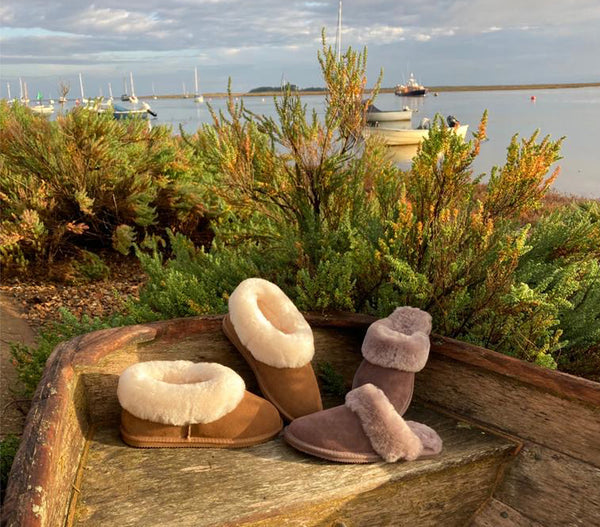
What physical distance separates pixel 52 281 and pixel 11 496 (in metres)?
4.65

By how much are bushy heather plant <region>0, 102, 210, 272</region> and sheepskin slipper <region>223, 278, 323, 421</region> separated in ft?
12.5

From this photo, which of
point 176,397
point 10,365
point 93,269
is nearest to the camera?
point 176,397

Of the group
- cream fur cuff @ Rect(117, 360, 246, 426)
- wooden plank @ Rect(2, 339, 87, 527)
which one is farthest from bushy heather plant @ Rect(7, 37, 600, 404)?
wooden plank @ Rect(2, 339, 87, 527)

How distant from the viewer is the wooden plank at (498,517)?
2.15 meters

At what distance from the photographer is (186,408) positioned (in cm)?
198

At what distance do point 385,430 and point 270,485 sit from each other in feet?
1.51

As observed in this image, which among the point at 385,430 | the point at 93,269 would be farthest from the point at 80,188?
the point at 385,430

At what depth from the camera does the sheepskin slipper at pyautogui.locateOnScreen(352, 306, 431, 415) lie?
228 centimetres

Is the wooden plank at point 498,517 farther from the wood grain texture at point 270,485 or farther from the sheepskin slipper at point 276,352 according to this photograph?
the sheepskin slipper at point 276,352

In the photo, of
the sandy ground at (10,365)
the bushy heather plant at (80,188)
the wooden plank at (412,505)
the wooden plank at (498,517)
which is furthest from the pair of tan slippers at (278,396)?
the bushy heather plant at (80,188)

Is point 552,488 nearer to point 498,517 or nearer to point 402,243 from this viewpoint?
point 498,517

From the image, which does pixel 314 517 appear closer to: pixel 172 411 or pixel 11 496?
pixel 172 411

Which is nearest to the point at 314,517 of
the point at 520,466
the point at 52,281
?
the point at 520,466

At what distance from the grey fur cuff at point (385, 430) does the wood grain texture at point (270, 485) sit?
1.8 inches
